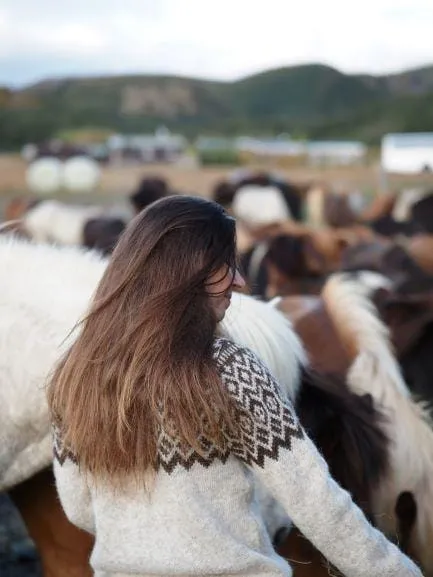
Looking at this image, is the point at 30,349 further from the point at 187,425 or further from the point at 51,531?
the point at 187,425

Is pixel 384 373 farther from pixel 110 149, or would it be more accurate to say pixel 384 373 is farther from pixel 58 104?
pixel 58 104

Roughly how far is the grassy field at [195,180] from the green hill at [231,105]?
16667mm

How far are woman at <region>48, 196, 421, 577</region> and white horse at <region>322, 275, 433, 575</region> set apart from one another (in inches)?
33.0

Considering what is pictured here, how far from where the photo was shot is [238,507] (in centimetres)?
140

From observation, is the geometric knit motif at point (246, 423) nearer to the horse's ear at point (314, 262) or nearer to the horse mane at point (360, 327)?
the horse mane at point (360, 327)

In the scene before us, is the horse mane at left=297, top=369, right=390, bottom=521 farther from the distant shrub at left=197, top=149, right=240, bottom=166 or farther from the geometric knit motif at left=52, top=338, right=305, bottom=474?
the distant shrub at left=197, top=149, right=240, bottom=166

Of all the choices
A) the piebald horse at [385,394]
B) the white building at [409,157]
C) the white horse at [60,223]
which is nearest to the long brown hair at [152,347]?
the piebald horse at [385,394]

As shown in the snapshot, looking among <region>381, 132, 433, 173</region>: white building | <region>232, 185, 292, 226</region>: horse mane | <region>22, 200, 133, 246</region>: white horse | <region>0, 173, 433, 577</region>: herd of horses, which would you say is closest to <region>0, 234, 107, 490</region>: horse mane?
<region>0, 173, 433, 577</region>: herd of horses

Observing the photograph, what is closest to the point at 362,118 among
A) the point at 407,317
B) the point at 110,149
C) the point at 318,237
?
the point at 110,149

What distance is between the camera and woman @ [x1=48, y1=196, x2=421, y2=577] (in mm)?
1312

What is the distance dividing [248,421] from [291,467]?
11 centimetres

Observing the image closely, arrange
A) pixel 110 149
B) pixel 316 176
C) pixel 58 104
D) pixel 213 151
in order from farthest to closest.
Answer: pixel 58 104 < pixel 110 149 < pixel 213 151 < pixel 316 176

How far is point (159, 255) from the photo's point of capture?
53.7 inches

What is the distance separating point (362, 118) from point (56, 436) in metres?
49.0
